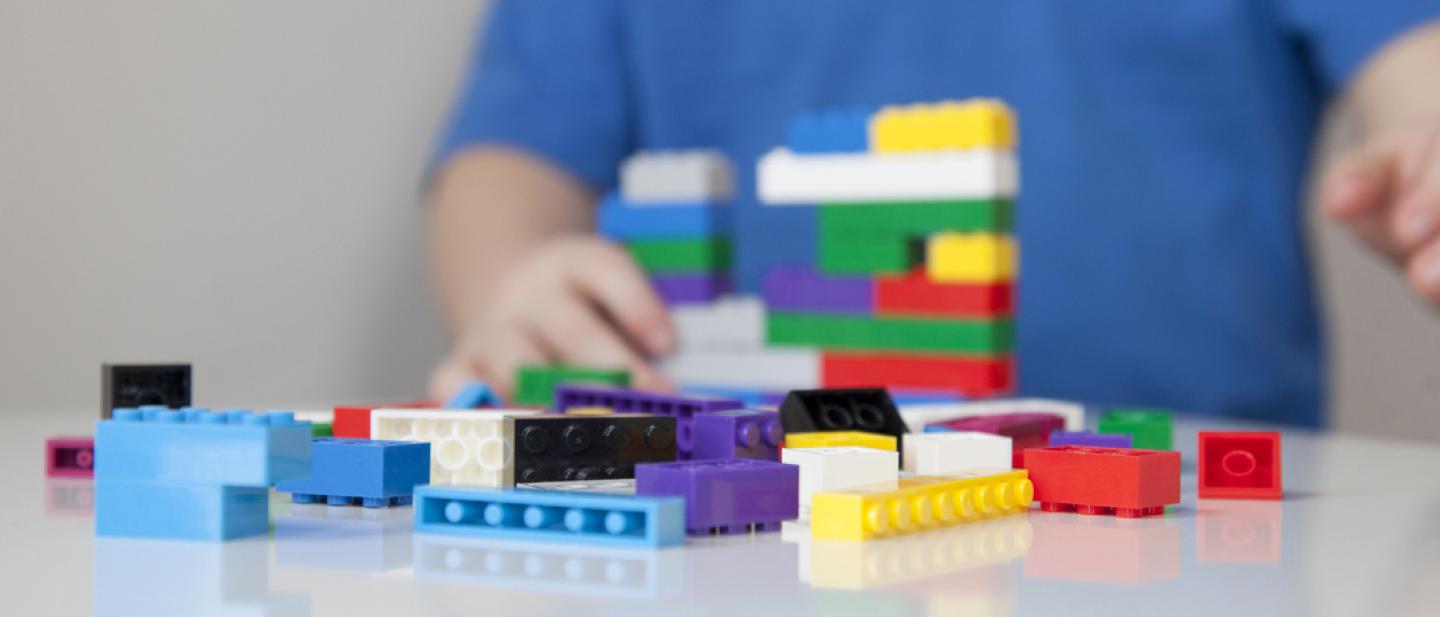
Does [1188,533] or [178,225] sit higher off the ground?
[178,225]

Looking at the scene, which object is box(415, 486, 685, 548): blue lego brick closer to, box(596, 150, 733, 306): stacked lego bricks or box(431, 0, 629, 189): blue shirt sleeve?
box(596, 150, 733, 306): stacked lego bricks

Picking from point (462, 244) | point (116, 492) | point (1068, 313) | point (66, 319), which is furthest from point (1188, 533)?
point (66, 319)

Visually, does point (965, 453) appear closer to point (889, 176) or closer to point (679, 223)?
point (889, 176)

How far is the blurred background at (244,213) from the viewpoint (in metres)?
1.69

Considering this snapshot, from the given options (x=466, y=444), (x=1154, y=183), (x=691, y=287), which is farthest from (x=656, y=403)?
(x=1154, y=183)

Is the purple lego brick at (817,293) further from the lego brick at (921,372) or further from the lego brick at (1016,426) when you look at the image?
the lego brick at (1016,426)

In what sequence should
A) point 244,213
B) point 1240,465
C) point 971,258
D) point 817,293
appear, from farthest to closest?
1. point 244,213
2. point 817,293
3. point 971,258
4. point 1240,465

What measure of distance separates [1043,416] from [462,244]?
107cm

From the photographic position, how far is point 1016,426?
80 cm

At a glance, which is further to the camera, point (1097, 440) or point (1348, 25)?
point (1348, 25)

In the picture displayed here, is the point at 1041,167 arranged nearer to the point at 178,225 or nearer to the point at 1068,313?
the point at 1068,313

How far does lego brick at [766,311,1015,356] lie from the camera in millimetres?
1153

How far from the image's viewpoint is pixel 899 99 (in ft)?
5.78

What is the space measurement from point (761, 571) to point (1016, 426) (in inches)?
13.5
